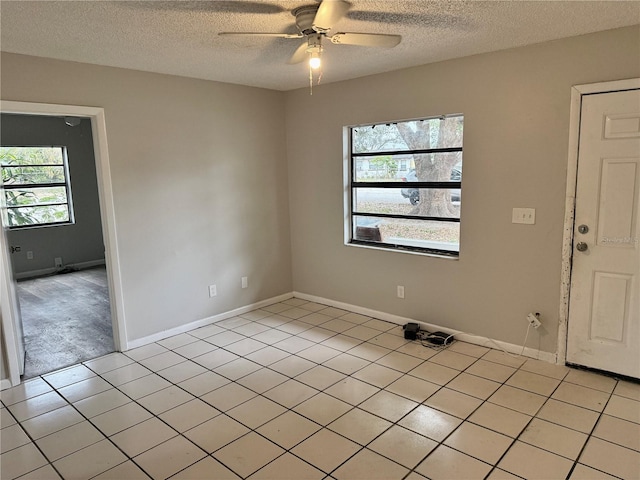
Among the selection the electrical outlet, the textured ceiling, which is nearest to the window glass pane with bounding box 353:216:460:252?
the electrical outlet

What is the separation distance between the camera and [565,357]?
122 inches

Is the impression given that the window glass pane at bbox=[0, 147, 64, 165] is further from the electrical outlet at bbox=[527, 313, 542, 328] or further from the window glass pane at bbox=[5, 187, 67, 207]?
the electrical outlet at bbox=[527, 313, 542, 328]

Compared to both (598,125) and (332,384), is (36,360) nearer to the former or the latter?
(332,384)

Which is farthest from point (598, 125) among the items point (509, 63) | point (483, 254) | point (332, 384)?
point (332, 384)

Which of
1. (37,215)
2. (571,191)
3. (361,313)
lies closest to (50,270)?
(37,215)

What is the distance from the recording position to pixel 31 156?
6.51m

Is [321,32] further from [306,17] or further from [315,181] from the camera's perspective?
[315,181]

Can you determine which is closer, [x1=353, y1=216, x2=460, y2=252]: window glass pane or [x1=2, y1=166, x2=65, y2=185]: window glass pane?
[x1=353, y1=216, x2=460, y2=252]: window glass pane

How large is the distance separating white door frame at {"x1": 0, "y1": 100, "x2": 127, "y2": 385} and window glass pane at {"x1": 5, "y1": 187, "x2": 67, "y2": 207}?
162 inches

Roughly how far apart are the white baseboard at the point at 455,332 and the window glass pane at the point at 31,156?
4.86 metres

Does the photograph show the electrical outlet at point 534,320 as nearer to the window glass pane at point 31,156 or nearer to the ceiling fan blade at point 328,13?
the ceiling fan blade at point 328,13

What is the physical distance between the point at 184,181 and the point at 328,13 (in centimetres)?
233

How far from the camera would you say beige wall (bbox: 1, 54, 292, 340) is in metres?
3.36

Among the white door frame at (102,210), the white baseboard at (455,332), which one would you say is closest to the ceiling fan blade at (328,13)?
the white door frame at (102,210)
